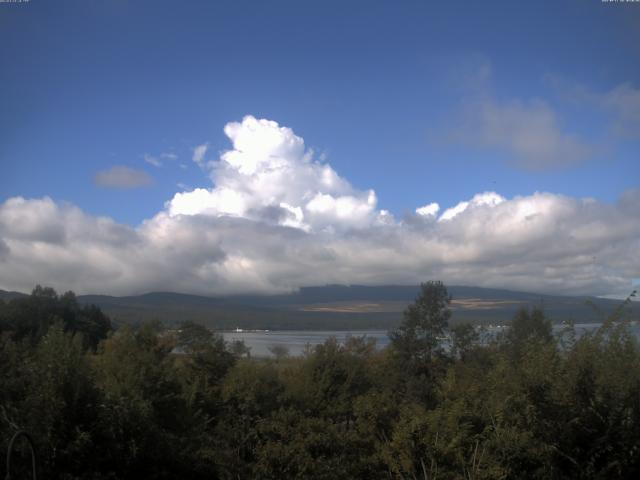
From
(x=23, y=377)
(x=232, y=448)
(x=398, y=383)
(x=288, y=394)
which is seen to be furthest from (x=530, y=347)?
(x=398, y=383)

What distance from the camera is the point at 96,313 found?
83.2 m

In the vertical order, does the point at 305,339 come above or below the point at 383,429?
below

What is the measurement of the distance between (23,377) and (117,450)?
1.96 meters

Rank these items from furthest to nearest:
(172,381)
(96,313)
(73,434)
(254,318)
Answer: (254,318)
(96,313)
(172,381)
(73,434)

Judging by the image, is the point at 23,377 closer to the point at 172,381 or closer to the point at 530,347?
the point at 172,381

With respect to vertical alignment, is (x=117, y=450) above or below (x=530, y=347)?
below

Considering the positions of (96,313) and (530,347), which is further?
(96,313)

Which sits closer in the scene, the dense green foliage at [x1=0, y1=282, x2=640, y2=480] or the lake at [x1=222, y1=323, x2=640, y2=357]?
the dense green foliage at [x1=0, y1=282, x2=640, y2=480]

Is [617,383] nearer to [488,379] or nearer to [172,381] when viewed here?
[488,379]

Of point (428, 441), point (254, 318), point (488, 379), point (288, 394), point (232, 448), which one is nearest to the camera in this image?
point (428, 441)

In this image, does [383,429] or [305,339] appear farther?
[305,339]

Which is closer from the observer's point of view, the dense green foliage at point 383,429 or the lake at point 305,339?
the dense green foliage at point 383,429

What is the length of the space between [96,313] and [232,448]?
78.7 meters

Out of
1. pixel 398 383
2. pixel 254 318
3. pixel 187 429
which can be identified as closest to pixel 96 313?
pixel 398 383
